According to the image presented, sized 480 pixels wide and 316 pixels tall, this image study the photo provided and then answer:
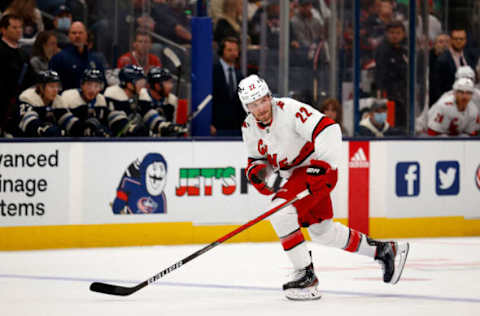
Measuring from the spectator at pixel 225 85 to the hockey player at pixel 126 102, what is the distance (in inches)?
24.9

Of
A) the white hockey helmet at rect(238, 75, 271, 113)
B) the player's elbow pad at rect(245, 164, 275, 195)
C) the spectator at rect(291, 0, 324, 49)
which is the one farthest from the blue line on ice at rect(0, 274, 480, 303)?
the spectator at rect(291, 0, 324, 49)

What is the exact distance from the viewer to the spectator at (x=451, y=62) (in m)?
7.51

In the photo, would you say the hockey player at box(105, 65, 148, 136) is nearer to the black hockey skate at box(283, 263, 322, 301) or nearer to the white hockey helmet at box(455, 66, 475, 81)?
the black hockey skate at box(283, 263, 322, 301)

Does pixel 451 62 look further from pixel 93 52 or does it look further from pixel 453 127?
pixel 93 52

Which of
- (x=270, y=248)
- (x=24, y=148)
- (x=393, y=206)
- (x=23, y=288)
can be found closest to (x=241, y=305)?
(x=23, y=288)

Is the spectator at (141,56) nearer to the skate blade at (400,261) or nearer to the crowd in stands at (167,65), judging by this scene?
the crowd in stands at (167,65)

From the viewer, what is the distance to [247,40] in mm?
6965

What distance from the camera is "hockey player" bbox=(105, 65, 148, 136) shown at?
6449mm

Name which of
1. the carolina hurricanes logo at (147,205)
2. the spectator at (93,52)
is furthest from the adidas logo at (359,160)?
the spectator at (93,52)

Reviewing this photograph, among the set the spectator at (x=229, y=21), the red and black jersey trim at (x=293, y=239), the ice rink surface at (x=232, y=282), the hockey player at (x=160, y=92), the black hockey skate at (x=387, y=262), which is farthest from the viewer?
the spectator at (x=229, y=21)

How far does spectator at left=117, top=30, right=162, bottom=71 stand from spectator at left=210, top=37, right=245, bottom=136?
488 millimetres

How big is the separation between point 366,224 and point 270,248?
37.9 inches

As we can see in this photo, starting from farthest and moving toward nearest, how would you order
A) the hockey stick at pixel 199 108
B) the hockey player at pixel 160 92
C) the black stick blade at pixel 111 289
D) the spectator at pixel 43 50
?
the hockey stick at pixel 199 108
the hockey player at pixel 160 92
the spectator at pixel 43 50
the black stick blade at pixel 111 289

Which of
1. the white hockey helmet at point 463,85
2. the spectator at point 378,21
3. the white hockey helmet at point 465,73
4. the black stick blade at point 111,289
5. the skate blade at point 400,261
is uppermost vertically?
the spectator at point 378,21
